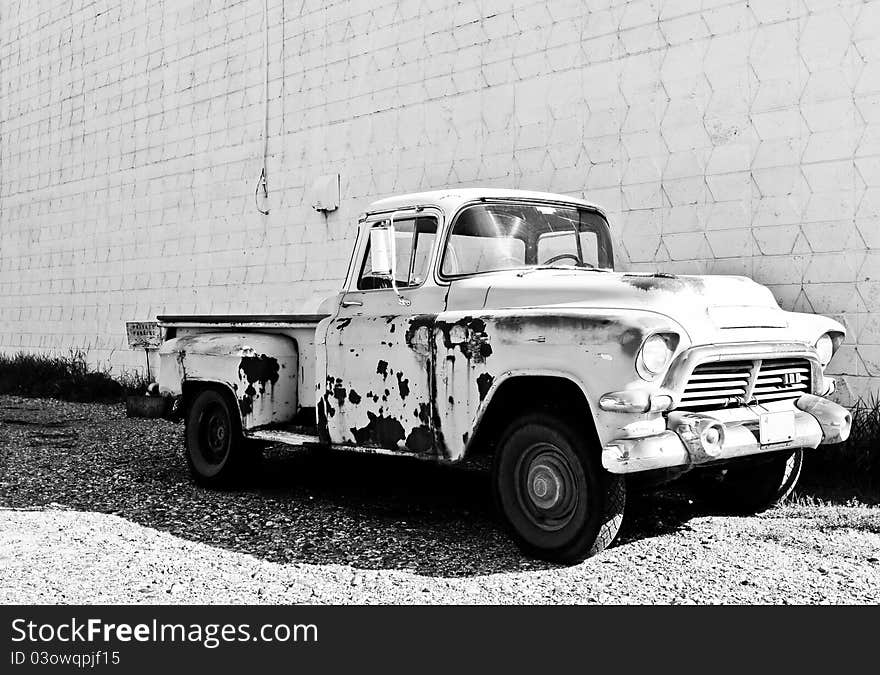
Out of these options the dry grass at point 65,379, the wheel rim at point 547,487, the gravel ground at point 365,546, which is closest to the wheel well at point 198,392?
the gravel ground at point 365,546

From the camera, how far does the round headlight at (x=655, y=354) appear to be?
14.0 feet

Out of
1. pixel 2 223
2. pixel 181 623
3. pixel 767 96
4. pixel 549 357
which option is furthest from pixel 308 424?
pixel 2 223

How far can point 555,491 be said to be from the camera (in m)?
4.62

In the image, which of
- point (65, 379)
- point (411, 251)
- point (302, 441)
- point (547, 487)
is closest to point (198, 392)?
point (302, 441)

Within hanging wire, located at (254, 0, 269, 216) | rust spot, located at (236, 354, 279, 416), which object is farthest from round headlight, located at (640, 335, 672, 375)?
hanging wire, located at (254, 0, 269, 216)

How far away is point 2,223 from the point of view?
52.9 feet

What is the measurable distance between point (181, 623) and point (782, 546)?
9.99ft

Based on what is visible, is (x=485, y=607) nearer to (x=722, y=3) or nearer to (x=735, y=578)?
(x=735, y=578)

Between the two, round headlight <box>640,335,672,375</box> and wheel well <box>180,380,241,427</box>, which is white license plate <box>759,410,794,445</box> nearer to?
round headlight <box>640,335,672,375</box>

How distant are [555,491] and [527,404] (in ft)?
1.50

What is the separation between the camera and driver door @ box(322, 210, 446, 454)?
5.17 meters

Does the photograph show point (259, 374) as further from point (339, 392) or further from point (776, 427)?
point (776, 427)

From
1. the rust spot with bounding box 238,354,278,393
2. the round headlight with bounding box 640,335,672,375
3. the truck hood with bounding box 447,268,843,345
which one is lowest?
the rust spot with bounding box 238,354,278,393

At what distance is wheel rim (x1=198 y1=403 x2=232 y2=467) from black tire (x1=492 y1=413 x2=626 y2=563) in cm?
253
